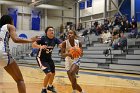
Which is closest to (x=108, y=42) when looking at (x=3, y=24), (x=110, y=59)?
(x=110, y=59)

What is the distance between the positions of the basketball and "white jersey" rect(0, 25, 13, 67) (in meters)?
2.39

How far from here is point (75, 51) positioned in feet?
24.0

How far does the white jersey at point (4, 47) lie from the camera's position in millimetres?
5188

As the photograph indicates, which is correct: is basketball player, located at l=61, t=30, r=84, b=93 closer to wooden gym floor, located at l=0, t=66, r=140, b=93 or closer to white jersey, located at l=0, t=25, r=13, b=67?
wooden gym floor, located at l=0, t=66, r=140, b=93

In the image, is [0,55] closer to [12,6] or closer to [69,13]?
[12,6]

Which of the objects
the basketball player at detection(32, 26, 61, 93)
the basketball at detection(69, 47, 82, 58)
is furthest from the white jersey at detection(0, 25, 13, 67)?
the basketball player at detection(32, 26, 61, 93)

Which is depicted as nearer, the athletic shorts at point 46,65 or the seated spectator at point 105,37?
the athletic shorts at point 46,65

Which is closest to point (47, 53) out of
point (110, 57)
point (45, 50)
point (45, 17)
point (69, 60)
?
point (45, 50)

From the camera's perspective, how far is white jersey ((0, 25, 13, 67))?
5.19 m

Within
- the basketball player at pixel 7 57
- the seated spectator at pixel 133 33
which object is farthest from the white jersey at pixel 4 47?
the seated spectator at pixel 133 33

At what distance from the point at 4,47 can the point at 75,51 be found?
2.48 metres

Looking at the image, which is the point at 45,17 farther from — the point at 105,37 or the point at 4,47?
the point at 4,47

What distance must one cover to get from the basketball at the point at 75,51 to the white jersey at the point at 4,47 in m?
2.39

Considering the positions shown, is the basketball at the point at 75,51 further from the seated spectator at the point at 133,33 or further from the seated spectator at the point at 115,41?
the seated spectator at the point at 133,33
